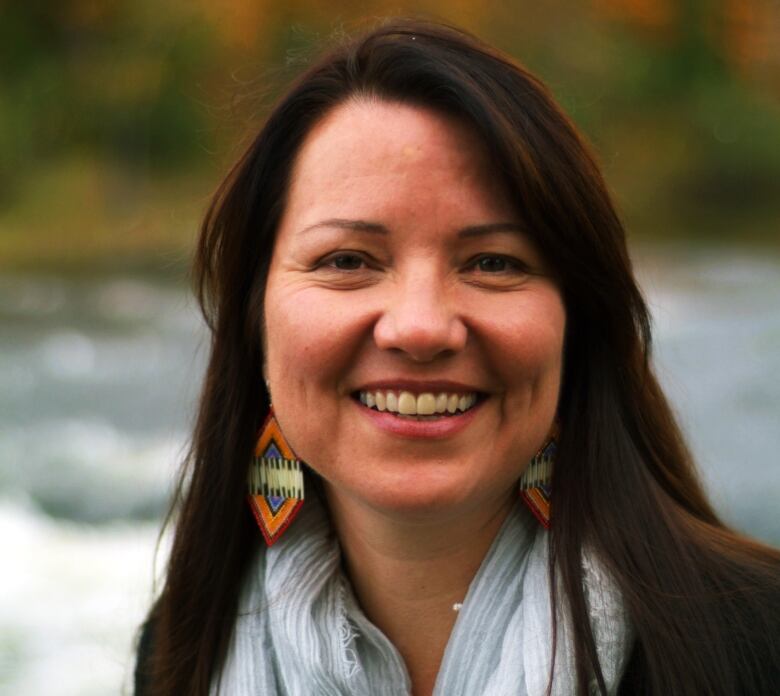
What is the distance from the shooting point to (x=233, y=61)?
3088 mm

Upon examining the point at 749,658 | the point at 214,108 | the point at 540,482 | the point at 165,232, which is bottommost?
the point at 749,658

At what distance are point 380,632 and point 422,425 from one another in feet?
1.33

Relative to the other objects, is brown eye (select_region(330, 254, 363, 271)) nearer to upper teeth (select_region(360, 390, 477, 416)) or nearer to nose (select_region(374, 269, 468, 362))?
nose (select_region(374, 269, 468, 362))

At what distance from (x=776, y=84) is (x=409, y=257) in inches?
71.8

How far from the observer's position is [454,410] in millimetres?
1536

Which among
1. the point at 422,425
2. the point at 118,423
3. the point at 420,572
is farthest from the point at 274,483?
the point at 118,423

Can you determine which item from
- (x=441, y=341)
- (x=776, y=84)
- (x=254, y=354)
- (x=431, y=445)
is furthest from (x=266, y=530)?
(x=776, y=84)

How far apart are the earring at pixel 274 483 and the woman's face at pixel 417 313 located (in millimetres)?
230

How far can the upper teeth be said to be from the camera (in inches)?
59.6

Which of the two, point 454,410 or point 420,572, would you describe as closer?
point 454,410

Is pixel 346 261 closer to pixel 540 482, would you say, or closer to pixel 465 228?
pixel 465 228

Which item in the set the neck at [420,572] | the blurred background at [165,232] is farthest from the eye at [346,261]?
the blurred background at [165,232]

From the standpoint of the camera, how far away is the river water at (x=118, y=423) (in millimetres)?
2982

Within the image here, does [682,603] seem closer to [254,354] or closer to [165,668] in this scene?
[254,354]
